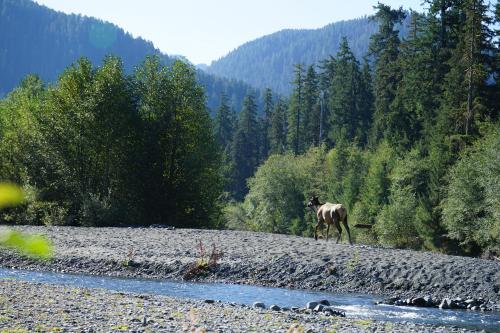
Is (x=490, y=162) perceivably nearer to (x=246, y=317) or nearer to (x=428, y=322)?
(x=428, y=322)

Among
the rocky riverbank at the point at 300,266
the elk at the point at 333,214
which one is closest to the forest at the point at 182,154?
the rocky riverbank at the point at 300,266

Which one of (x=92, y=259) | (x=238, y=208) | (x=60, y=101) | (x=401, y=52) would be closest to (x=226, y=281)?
(x=92, y=259)

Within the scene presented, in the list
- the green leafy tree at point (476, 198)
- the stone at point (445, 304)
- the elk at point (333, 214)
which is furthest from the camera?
the green leafy tree at point (476, 198)

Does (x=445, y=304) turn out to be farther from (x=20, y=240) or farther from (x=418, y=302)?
(x=20, y=240)

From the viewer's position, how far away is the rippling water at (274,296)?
55.2 ft

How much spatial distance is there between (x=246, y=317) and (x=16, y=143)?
32.5m

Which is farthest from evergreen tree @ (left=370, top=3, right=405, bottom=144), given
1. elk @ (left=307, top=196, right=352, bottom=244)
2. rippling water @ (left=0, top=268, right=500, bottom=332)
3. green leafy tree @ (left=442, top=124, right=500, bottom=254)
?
rippling water @ (left=0, top=268, right=500, bottom=332)

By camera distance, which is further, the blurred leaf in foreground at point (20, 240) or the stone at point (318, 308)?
the stone at point (318, 308)

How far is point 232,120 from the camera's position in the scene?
143 metres

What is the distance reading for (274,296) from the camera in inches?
795

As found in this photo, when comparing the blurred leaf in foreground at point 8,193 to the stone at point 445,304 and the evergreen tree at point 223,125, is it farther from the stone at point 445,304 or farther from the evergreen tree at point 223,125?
the evergreen tree at point 223,125

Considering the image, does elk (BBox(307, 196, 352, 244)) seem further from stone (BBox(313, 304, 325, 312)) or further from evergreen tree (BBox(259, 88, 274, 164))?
evergreen tree (BBox(259, 88, 274, 164))

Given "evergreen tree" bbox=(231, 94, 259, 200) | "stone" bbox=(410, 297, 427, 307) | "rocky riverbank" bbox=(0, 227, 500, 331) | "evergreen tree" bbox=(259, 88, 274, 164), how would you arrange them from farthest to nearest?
"evergreen tree" bbox=(259, 88, 274, 164), "evergreen tree" bbox=(231, 94, 259, 200), "rocky riverbank" bbox=(0, 227, 500, 331), "stone" bbox=(410, 297, 427, 307)

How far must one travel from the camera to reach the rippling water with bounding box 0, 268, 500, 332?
16812 mm
